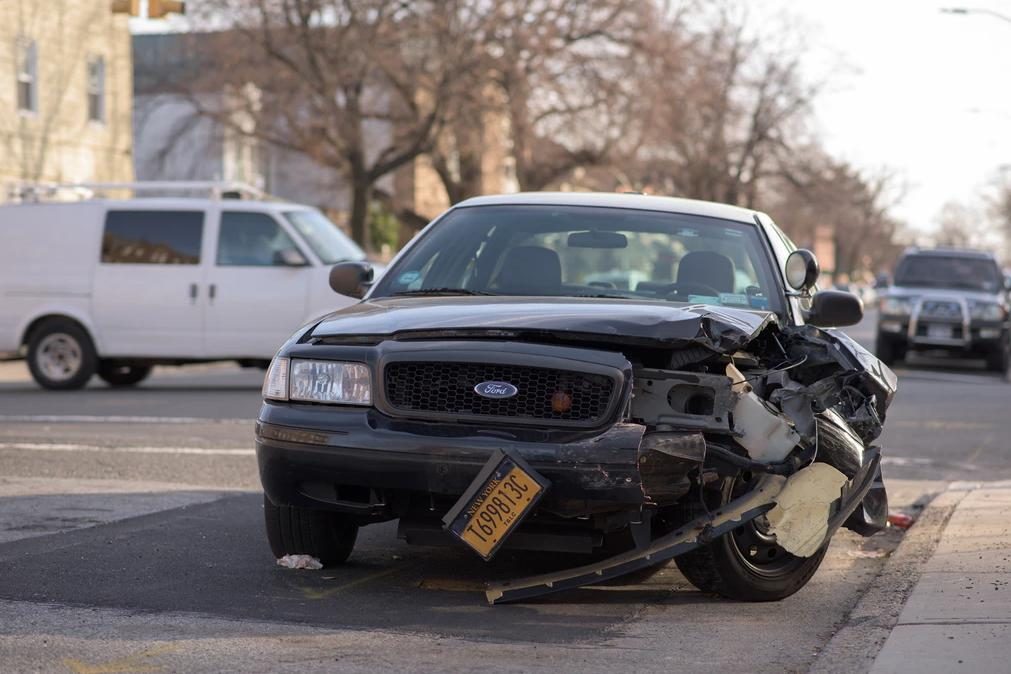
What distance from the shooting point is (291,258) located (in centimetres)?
1697

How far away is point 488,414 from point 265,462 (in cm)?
92

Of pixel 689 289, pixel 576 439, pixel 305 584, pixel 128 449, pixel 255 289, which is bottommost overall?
pixel 128 449

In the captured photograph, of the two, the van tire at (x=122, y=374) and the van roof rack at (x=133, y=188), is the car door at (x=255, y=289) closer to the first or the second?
the van roof rack at (x=133, y=188)

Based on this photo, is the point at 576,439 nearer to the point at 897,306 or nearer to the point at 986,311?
the point at 897,306

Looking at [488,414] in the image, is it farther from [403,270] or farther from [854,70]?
[854,70]

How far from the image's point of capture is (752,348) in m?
6.31

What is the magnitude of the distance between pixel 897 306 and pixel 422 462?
1929cm

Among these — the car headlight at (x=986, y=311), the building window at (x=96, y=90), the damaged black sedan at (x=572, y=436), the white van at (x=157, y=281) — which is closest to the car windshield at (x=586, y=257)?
the damaged black sedan at (x=572, y=436)

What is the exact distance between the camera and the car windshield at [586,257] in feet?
23.0

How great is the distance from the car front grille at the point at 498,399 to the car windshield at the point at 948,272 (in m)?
20.5

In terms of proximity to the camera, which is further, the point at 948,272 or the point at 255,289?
the point at 948,272

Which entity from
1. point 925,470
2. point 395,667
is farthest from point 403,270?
point 925,470

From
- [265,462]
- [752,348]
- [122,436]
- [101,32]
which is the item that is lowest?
[122,436]

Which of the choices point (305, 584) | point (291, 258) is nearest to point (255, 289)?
point (291, 258)
